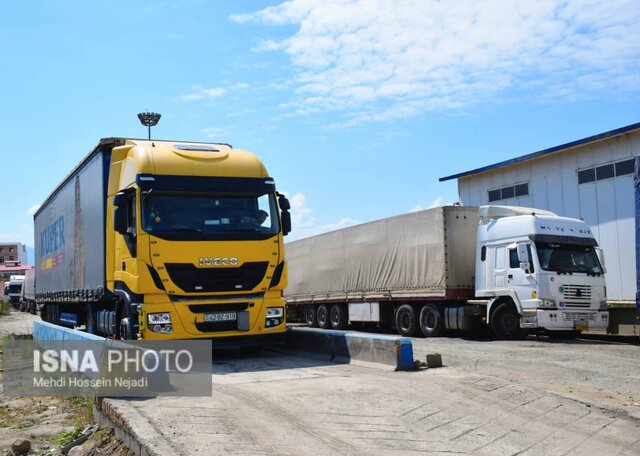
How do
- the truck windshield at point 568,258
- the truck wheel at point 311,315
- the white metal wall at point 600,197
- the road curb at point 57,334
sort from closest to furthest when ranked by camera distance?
1. the road curb at point 57,334
2. the truck windshield at point 568,258
3. the white metal wall at point 600,197
4. the truck wheel at point 311,315

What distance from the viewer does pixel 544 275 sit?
15.2 m

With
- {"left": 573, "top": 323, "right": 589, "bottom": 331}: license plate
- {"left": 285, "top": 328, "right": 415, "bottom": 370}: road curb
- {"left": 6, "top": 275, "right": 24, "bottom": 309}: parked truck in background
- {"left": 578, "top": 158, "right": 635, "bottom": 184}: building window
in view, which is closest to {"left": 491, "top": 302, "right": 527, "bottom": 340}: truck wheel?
{"left": 573, "top": 323, "right": 589, "bottom": 331}: license plate

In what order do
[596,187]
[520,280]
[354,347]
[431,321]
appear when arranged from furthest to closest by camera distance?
[596,187], [431,321], [520,280], [354,347]

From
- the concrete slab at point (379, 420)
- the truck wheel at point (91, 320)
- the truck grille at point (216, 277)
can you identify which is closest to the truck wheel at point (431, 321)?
the truck grille at point (216, 277)

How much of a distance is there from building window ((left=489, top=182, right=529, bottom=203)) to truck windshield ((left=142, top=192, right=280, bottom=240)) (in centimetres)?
1416

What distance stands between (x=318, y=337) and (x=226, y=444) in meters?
6.08

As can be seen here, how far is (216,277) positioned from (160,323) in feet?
3.46

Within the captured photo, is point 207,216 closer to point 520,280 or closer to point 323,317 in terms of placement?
point 520,280

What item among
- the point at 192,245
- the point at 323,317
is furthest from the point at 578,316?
the point at 323,317

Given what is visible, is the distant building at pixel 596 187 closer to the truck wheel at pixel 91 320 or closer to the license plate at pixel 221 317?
the license plate at pixel 221 317

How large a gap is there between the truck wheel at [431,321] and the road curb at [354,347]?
6640 mm

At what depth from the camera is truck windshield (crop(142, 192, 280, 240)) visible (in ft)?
32.1

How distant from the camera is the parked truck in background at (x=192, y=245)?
9.64m

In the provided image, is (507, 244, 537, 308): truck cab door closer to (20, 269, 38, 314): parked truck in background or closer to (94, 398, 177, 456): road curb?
(94, 398, 177, 456): road curb
